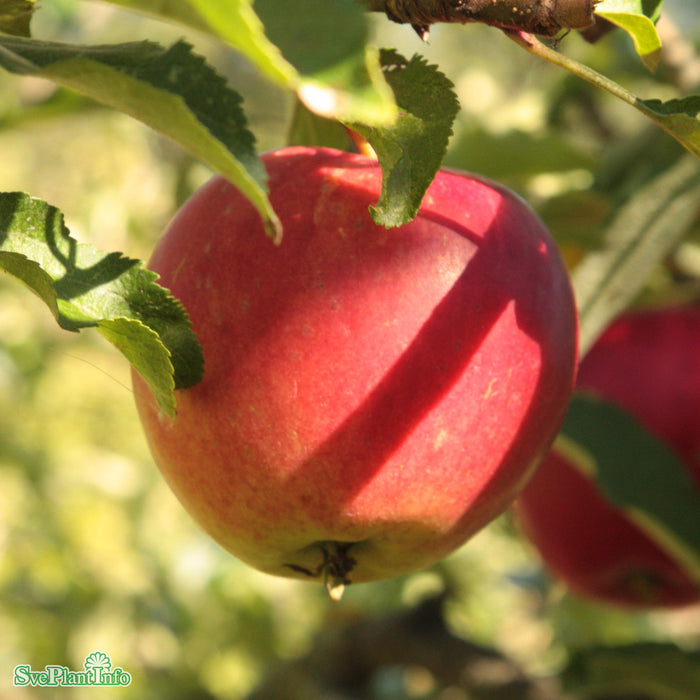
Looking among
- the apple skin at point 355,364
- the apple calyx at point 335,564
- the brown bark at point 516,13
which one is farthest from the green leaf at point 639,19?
the apple calyx at point 335,564

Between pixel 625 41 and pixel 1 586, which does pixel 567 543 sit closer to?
pixel 625 41

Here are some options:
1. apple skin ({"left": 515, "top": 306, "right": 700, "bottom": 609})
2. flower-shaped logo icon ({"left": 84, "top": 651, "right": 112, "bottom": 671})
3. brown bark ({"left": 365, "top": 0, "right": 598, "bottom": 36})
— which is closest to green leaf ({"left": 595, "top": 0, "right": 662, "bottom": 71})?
brown bark ({"left": 365, "top": 0, "right": 598, "bottom": 36})

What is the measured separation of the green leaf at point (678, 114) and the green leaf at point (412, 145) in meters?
0.10

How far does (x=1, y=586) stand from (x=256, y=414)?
1.37 m

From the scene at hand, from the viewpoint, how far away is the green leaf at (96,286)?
447 millimetres

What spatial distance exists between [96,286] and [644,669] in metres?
0.72

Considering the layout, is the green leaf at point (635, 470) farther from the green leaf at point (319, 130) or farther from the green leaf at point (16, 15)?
the green leaf at point (16, 15)

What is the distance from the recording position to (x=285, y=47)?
0.34 m

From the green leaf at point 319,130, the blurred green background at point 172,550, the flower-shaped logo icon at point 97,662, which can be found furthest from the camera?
the blurred green background at point 172,550

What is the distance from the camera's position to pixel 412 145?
46 cm

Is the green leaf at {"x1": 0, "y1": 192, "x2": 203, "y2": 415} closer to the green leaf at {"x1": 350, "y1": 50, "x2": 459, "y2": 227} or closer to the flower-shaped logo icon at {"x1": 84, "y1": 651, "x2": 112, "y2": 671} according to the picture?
the green leaf at {"x1": 350, "y1": 50, "x2": 459, "y2": 227}

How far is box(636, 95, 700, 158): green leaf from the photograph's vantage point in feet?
1.54

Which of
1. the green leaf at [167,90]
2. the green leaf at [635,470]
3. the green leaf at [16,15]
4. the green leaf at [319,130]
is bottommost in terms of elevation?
the green leaf at [635,470]

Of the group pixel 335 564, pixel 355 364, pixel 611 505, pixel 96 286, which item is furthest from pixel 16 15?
pixel 611 505
